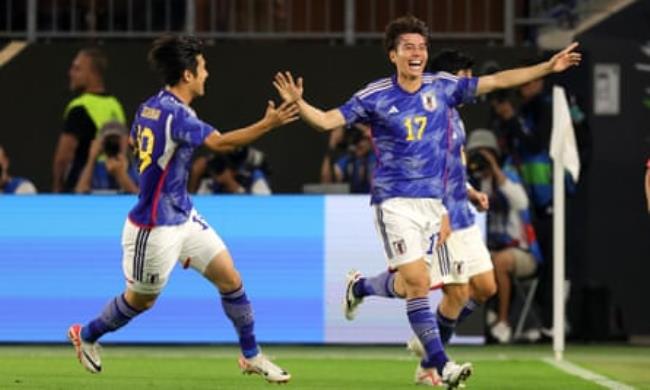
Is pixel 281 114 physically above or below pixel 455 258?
above

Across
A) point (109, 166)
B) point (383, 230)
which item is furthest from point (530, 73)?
point (109, 166)

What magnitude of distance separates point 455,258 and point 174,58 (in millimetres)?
2675

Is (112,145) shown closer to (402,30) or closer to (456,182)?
(456,182)

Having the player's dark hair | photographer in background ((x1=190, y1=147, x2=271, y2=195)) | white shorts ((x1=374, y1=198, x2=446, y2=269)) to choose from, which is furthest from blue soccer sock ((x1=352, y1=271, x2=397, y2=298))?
the player's dark hair

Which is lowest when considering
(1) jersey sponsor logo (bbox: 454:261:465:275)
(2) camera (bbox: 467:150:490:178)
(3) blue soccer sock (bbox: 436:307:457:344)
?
(3) blue soccer sock (bbox: 436:307:457:344)

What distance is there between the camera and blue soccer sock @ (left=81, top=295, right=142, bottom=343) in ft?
43.0

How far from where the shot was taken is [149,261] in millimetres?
12773

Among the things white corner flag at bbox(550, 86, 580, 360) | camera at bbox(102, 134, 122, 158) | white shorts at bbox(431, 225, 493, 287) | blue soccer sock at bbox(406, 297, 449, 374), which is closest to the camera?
blue soccer sock at bbox(406, 297, 449, 374)

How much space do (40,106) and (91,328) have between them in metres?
7.19

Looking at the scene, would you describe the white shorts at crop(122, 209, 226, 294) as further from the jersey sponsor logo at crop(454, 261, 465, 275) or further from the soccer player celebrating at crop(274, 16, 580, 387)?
the jersey sponsor logo at crop(454, 261, 465, 275)

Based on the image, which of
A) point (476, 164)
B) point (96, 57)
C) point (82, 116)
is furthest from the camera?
point (96, 57)

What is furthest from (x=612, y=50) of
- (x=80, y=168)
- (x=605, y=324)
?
(x=80, y=168)

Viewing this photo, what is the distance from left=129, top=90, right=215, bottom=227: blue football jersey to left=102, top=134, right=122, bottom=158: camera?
252 inches

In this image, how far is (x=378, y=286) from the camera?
14.5 metres
